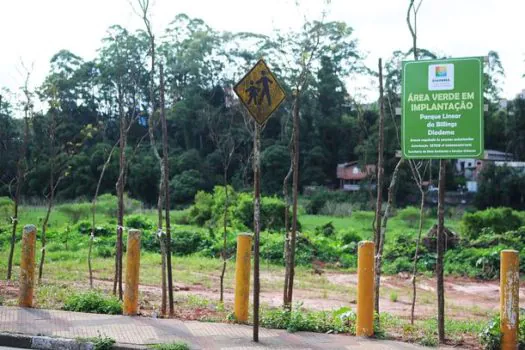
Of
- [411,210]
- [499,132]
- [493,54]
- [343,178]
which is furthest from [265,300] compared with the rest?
[493,54]

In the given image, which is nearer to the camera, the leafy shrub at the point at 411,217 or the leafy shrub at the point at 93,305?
the leafy shrub at the point at 93,305

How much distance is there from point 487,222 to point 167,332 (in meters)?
22.3

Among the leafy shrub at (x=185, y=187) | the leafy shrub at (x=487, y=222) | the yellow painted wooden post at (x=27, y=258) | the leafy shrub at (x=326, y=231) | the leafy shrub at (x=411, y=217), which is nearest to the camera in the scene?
the yellow painted wooden post at (x=27, y=258)

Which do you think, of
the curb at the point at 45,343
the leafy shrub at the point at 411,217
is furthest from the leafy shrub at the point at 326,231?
the curb at the point at 45,343

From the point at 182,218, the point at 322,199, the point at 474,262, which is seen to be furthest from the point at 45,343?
the point at 322,199

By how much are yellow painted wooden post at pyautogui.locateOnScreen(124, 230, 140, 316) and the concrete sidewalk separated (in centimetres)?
25

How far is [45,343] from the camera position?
676cm

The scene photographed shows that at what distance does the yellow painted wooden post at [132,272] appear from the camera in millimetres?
7961

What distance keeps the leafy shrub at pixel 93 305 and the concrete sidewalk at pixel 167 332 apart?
0.26m

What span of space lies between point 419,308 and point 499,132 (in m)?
47.0

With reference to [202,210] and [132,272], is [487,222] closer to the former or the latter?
[202,210]

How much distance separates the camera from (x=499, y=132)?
56969 mm

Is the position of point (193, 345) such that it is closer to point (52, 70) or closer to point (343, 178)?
point (343, 178)

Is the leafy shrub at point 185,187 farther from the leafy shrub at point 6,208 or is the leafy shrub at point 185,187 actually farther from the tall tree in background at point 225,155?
the leafy shrub at point 6,208
